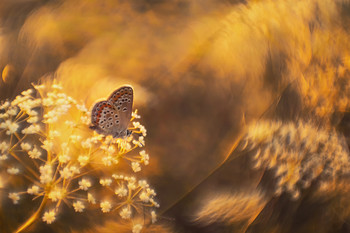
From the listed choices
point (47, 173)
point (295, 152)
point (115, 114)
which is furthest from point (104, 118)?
point (295, 152)

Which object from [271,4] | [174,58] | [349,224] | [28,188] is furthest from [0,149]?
[349,224]

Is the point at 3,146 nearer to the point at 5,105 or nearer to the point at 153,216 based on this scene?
the point at 5,105

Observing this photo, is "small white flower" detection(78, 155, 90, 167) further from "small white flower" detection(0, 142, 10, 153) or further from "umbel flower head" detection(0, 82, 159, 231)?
"small white flower" detection(0, 142, 10, 153)

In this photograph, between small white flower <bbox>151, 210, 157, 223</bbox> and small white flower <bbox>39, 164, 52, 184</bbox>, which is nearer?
small white flower <bbox>39, 164, 52, 184</bbox>

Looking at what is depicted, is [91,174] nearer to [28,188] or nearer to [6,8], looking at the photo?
[28,188]

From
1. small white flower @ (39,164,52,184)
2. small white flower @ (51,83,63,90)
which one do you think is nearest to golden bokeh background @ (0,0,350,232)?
small white flower @ (51,83,63,90)

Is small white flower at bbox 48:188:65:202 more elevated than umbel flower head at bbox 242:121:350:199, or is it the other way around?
small white flower at bbox 48:188:65:202

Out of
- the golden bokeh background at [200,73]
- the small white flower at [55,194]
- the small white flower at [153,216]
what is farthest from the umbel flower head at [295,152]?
the small white flower at [55,194]
